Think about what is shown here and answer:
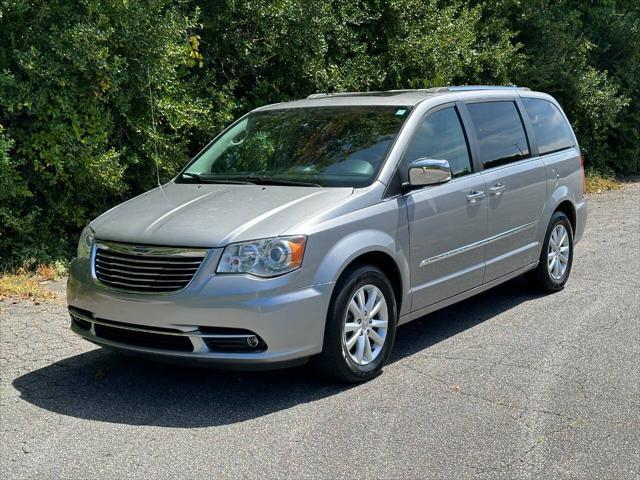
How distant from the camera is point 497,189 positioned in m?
6.96

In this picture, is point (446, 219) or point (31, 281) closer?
point (446, 219)

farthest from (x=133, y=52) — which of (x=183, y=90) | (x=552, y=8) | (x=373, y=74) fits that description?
(x=552, y=8)

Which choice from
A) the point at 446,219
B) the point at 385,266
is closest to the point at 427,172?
the point at 446,219

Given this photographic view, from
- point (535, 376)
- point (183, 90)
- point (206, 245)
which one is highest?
point (183, 90)

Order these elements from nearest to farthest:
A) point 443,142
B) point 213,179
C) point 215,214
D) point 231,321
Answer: point 231,321, point 215,214, point 213,179, point 443,142

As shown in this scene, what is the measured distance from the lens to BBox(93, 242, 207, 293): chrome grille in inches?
204

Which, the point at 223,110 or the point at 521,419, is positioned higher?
the point at 223,110

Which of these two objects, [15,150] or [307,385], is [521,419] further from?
[15,150]

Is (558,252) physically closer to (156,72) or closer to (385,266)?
(385,266)

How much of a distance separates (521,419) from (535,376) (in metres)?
0.80

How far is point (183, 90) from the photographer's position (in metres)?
9.69

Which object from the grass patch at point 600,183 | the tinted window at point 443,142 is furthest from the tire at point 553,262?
the grass patch at point 600,183

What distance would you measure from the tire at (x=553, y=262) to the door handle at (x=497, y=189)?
41.0 inches

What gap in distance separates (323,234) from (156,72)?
444 centimetres
